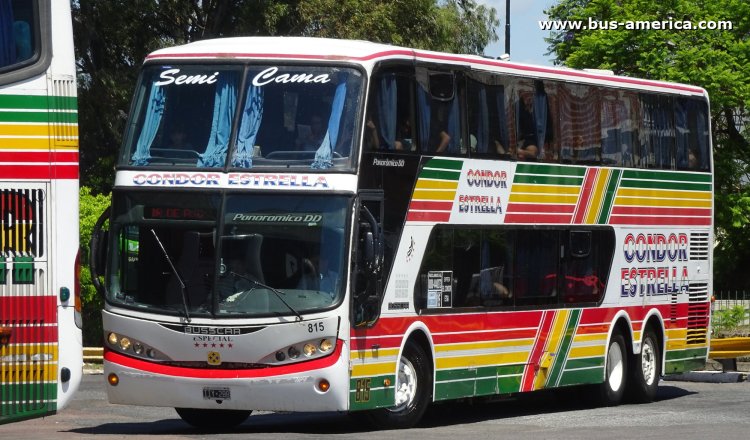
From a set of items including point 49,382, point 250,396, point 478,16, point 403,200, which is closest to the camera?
point 49,382

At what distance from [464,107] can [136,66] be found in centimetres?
2576

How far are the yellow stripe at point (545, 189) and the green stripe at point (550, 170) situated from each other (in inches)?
6.7

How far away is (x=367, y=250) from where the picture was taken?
54.6 ft

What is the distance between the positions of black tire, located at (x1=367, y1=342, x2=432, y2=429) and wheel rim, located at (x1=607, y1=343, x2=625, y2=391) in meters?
4.90

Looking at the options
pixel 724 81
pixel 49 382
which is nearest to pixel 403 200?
pixel 49 382

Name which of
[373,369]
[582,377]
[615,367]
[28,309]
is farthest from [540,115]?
[28,309]

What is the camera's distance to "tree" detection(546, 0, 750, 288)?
1838 inches

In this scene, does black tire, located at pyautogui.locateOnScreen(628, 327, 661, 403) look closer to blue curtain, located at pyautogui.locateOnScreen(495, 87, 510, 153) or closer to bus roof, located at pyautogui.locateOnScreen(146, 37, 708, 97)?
blue curtain, located at pyautogui.locateOnScreen(495, 87, 510, 153)

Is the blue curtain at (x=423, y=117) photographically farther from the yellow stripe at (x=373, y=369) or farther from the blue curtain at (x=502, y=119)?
the yellow stripe at (x=373, y=369)

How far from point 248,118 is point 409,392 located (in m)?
3.55

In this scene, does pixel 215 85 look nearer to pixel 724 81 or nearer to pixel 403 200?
pixel 403 200

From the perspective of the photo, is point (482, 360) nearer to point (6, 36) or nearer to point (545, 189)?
point (545, 189)

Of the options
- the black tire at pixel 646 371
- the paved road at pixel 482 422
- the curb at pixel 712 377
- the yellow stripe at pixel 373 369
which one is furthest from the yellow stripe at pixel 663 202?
the yellow stripe at pixel 373 369

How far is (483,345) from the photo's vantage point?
64.2 feet
